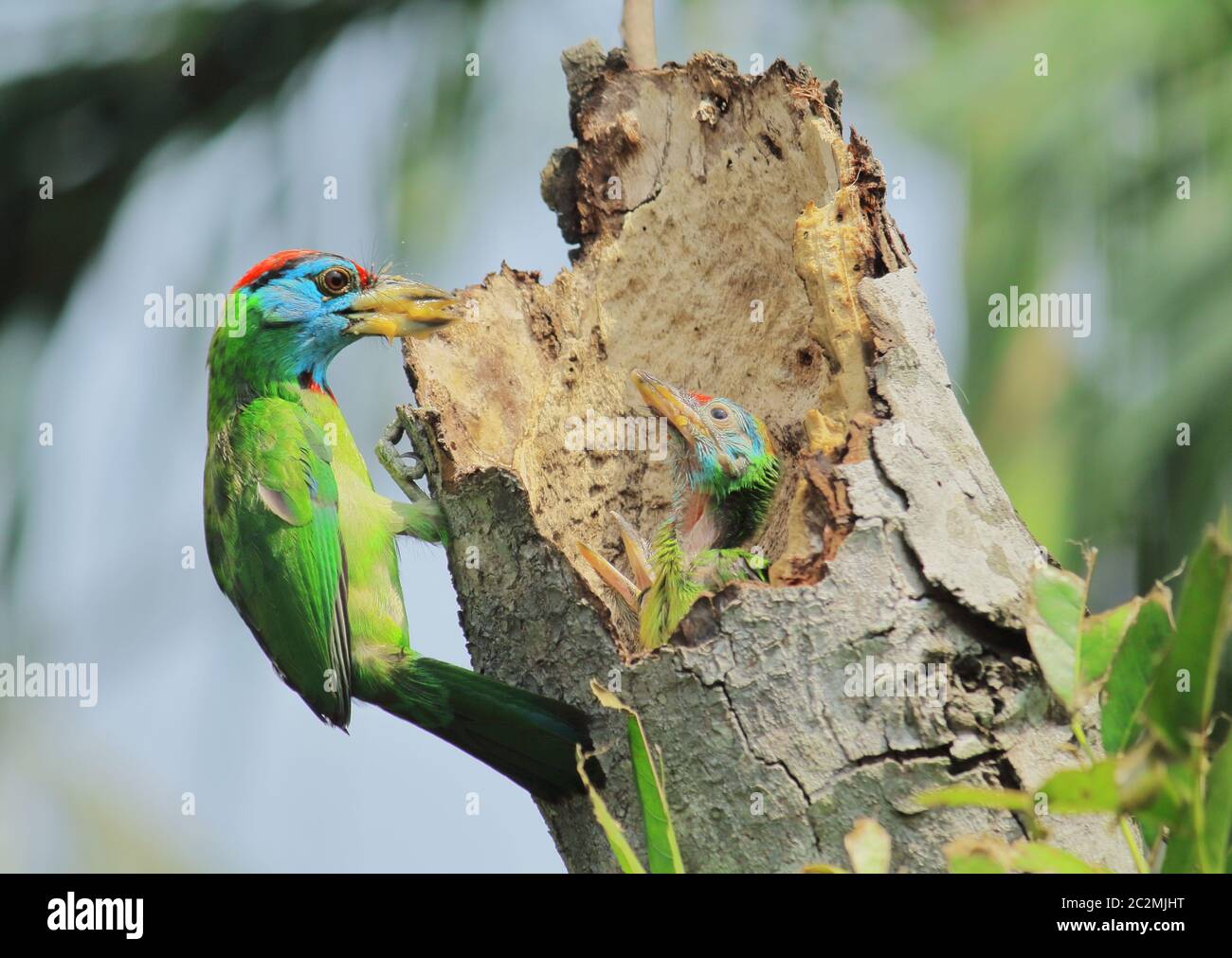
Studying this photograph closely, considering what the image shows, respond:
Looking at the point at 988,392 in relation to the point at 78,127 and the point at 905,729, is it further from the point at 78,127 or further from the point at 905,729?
the point at 78,127

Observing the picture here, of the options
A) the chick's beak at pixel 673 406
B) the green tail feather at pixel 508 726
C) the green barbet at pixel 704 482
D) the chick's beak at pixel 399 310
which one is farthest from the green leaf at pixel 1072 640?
the chick's beak at pixel 399 310

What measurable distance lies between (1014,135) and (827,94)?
204cm

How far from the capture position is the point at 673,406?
3.98 metres

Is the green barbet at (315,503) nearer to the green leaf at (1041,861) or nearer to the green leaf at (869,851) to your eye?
the green leaf at (869,851)

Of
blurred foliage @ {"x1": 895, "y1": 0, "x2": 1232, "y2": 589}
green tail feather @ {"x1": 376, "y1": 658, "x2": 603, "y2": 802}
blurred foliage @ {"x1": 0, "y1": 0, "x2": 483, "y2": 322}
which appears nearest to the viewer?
green tail feather @ {"x1": 376, "y1": 658, "x2": 603, "y2": 802}

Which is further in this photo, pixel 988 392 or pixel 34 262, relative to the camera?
pixel 34 262

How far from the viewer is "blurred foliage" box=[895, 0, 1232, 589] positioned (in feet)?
14.9

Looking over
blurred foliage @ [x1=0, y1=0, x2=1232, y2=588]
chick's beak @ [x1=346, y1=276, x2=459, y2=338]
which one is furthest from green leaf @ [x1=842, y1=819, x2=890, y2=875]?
blurred foliage @ [x1=0, y1=0, x2=1232, y2=588]

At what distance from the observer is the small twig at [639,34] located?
13.3 feet

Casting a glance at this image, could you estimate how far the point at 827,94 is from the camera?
345 cm

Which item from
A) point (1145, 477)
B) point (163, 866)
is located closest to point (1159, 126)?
point (1145, 477)

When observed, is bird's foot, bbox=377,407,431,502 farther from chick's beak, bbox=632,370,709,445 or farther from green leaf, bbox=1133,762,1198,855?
green leaf, bbox=1133,762,1198,855

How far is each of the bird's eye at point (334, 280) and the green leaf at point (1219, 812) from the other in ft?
10.5
